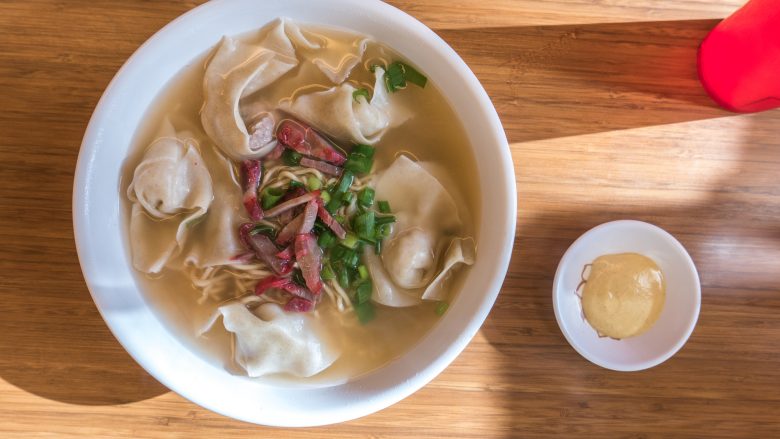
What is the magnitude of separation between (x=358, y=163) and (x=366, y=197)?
0.35ft

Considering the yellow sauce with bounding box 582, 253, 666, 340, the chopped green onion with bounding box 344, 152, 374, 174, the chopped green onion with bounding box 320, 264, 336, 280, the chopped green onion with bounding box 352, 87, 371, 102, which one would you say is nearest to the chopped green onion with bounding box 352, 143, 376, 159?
the chopped green onion with bounding box 344, 152, 374, 174

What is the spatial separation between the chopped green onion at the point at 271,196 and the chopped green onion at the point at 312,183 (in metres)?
0.07

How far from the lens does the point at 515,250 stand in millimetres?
1916

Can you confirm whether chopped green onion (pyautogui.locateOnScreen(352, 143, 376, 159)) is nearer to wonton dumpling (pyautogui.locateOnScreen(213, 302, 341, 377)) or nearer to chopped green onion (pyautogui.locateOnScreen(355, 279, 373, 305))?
chopped green onion (pyautogui.locateOnScreen(355, 279, 373, 305))

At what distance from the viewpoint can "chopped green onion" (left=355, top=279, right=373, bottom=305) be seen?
70.9 inches

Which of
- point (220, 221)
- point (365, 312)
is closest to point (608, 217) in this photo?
point (365, 312)

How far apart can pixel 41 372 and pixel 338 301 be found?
96 cm

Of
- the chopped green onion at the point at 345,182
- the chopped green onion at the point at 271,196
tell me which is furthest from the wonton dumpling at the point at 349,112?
the chopped green onion at the point at 271,196

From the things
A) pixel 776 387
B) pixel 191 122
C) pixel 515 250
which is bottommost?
pixel 776 387

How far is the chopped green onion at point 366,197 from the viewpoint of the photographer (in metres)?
1.77

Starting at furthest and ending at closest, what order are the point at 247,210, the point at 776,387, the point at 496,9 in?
1. the point at 776,387
2. the point at 496,9
3. the point at 247,210


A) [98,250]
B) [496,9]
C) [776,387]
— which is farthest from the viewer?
[776,387]

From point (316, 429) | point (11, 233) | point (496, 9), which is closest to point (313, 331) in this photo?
point (316, 429)

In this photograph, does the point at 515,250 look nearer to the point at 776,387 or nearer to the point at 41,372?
the point at 776,387
